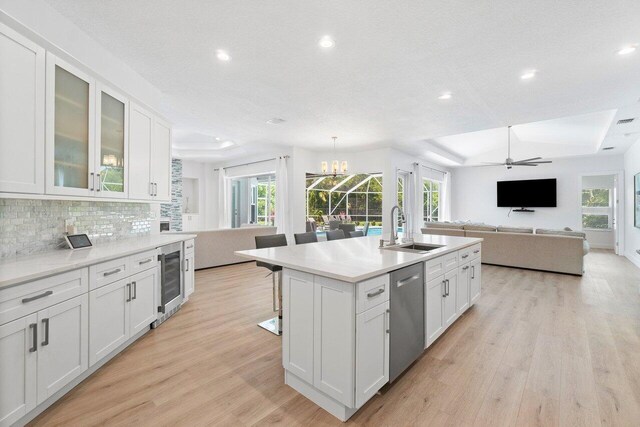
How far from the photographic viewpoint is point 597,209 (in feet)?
26.9

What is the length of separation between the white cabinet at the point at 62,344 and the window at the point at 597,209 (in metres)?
11.3

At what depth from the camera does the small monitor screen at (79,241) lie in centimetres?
233

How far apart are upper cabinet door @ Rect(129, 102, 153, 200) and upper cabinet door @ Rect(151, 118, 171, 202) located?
0.30ft

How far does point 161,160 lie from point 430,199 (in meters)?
8.23

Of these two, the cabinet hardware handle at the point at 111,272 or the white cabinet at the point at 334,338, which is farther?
the cabinet hardware handle at the point at 111,272

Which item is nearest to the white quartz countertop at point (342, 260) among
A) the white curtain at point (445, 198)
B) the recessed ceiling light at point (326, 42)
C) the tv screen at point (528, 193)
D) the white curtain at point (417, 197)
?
the recessed ceiling light at point (326, 42)

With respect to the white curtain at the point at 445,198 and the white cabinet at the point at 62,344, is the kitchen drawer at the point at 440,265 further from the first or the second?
the white curtain at the point at 445,198

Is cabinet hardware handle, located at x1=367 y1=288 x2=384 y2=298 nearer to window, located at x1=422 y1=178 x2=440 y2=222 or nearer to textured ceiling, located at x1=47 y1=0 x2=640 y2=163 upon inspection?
textured ceiling, located at x1=47 y1=0 x2=640 y2=163

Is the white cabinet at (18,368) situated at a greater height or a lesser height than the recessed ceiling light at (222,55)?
lesser

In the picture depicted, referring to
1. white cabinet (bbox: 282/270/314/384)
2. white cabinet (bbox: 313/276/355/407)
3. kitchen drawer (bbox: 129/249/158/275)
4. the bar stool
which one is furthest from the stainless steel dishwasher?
kitchen drawer (bbox: 129/249/158/275)

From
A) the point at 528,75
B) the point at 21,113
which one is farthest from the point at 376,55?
the point at 21,113

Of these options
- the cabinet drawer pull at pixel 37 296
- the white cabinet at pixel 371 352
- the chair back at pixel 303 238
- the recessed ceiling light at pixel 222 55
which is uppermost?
the recessed ceiling light at pixel 222 55

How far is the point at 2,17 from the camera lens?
1633 mm

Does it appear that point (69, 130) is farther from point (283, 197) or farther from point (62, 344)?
point (283, 197)
